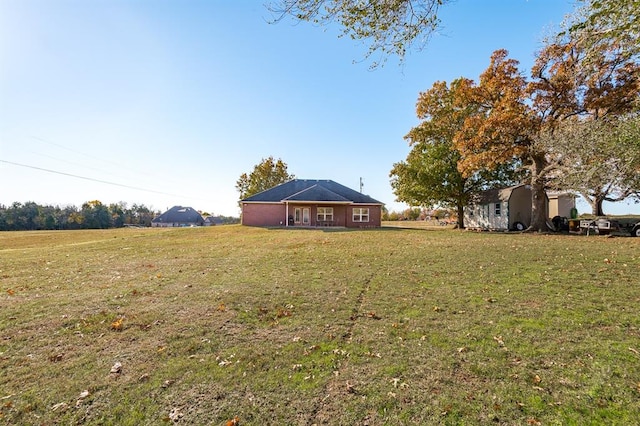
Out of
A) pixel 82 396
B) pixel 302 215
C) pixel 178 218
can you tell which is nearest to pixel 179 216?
pixel 178 218

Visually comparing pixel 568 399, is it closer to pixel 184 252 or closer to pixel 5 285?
pixel 5 285

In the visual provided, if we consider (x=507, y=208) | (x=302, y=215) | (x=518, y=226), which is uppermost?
(x=507, y=208)

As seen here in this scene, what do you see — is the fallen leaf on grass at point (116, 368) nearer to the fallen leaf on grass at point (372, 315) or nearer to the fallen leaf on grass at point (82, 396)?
the fallen leaf on grass at point (82, 396)

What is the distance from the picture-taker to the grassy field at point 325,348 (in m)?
2.99

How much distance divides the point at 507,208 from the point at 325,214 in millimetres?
15777

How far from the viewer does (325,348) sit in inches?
165

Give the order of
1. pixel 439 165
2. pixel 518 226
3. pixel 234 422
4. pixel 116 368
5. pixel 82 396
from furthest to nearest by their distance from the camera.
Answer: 1. pixel 439 165
2. pixel 518 226
3. pixel 116 368
4. pixel 82 396
5. pixel 234 422

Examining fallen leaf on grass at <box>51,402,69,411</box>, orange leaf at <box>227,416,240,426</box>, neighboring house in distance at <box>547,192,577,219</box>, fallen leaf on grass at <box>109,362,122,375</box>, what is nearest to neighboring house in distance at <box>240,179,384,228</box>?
neighboring house in distance at <box>547,192,577,219</box>

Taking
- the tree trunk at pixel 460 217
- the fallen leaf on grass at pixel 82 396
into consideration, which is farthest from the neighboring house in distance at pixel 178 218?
the fallen leaf on grass at pixel 82 396

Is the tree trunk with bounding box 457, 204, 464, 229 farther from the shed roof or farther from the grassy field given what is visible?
the shed roof

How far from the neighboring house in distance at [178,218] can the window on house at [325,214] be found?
4763 cm

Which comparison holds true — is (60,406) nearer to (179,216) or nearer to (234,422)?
(234,422)

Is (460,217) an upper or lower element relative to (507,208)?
lower

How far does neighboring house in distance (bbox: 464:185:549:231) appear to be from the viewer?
25.4 meters
